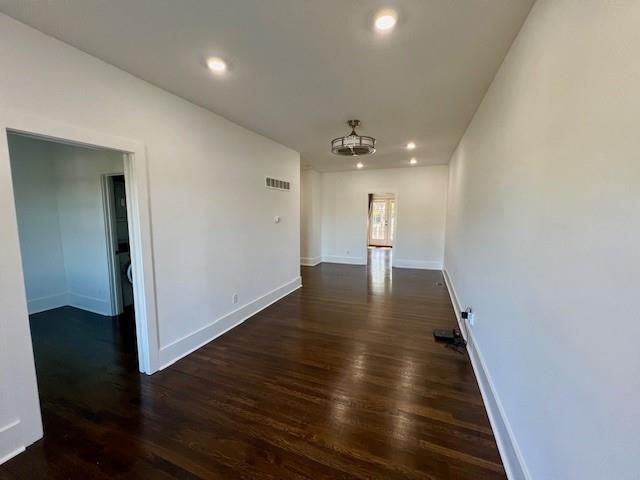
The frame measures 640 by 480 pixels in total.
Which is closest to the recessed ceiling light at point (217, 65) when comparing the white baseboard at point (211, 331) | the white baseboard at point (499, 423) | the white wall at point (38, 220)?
the white baseboard at point (211, 331)

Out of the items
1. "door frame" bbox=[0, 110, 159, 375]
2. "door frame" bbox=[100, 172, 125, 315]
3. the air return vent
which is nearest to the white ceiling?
"door frame" bbox=[0, 110, 159, 375]

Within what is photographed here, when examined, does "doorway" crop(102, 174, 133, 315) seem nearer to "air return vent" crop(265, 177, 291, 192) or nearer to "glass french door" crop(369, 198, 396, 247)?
"air return vent" crop(265, 177, 291, 192)

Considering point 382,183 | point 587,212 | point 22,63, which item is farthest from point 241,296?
point 382,183

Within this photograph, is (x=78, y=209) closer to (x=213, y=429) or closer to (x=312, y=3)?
(x=213, y=429)

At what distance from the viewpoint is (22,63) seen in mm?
1614

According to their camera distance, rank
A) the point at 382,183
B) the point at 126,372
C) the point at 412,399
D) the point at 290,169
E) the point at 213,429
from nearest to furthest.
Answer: the point at 213,429
the point at 412,399
the point at 126,372
the point at 290,169
the point at 382,183

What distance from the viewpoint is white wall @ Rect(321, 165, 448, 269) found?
6.73 m

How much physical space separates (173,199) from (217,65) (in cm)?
126

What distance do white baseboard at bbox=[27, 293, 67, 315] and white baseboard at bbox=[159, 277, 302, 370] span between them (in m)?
2.62

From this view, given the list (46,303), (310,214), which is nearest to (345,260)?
(310,214)

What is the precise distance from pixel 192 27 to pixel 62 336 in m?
3.56

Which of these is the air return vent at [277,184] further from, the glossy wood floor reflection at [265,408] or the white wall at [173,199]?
the glossy wood floor reflection at [265,408]

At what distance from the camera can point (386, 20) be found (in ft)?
5.09

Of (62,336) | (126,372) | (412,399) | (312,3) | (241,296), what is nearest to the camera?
(312,3)
